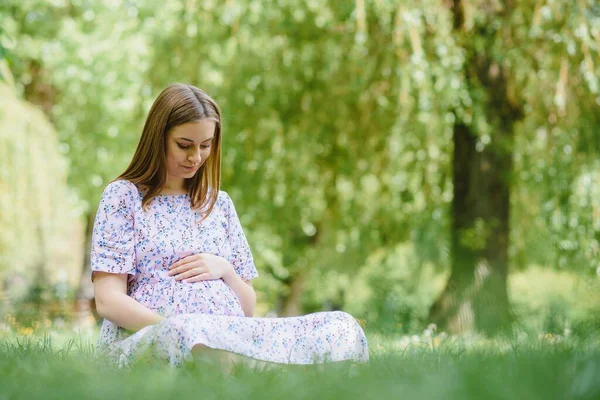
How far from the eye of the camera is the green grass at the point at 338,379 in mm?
1741

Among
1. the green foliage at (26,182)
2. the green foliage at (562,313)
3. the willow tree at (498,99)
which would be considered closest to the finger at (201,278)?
the green foliage at (562,313)

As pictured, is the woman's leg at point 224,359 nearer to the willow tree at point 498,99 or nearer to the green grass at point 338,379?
the green grass at point 338,379

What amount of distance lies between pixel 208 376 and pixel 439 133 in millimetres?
5956

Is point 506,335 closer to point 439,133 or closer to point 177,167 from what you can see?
point 177,167

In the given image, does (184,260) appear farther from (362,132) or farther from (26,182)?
(26,182)

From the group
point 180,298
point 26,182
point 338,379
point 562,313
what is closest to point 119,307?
point 180,298

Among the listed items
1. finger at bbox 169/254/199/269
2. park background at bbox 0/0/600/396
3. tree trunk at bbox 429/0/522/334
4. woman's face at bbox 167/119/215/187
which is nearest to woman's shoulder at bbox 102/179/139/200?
woman's face at bbox 167/119/215/187

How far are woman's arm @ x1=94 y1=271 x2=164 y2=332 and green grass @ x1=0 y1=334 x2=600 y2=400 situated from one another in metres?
0.24

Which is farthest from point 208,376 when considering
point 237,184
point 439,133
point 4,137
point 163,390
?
point 4,137

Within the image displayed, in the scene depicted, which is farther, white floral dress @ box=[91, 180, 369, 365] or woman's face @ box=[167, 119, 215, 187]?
woman's face @ box=[167, 119, 215, 187]

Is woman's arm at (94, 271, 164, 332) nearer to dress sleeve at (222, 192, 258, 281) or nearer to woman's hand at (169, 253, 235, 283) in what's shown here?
woman's hand at (169, 253, 235, 283)

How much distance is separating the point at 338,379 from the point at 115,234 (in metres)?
1.22

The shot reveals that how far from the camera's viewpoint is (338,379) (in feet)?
6.47

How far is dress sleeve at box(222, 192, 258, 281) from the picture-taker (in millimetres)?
3252
